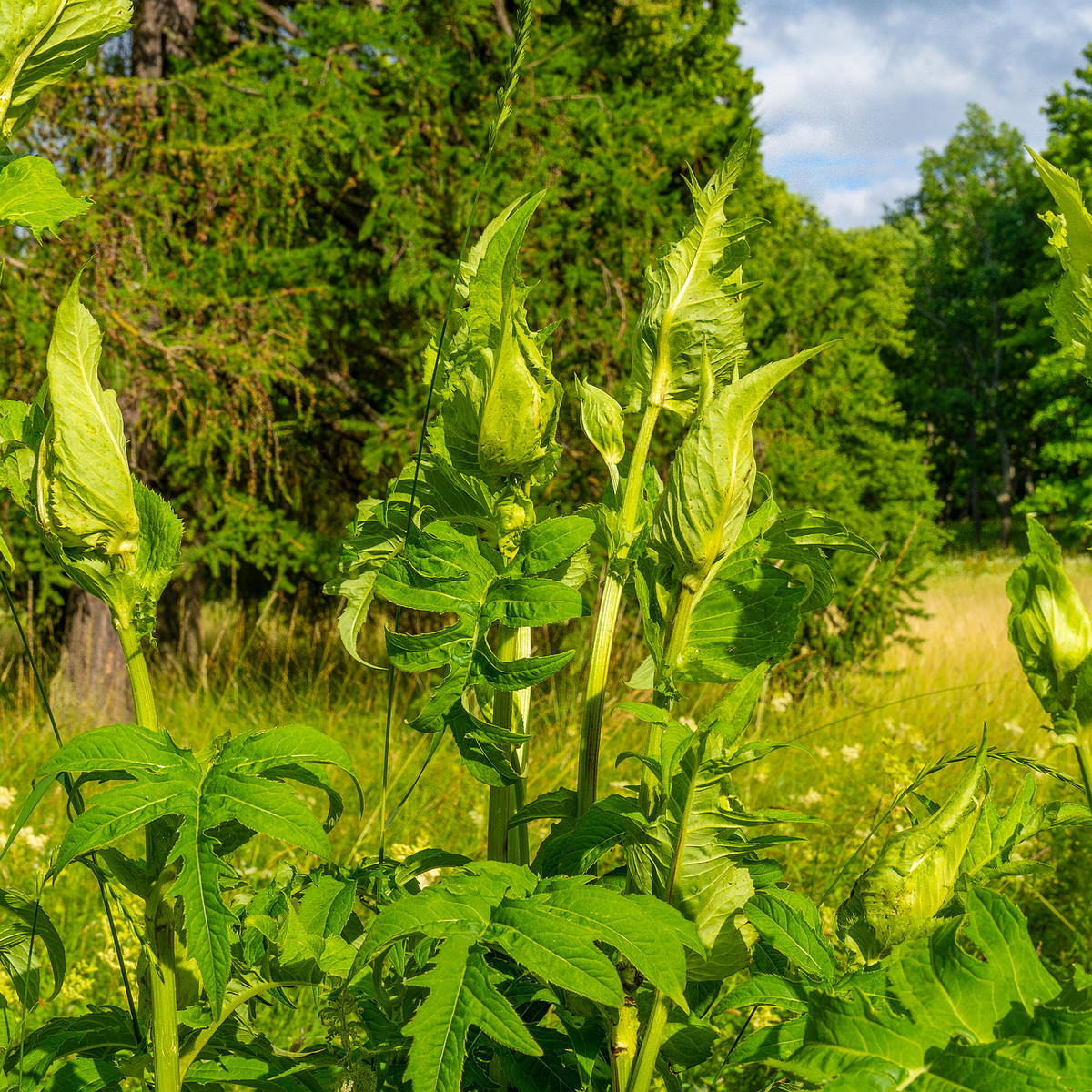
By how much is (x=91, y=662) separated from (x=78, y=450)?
18.9 ft

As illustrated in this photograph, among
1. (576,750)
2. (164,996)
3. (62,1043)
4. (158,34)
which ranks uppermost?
(158,34)

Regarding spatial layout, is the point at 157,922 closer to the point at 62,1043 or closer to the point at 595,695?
the point at 62,1043

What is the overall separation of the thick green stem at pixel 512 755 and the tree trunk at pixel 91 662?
5375 millimetres

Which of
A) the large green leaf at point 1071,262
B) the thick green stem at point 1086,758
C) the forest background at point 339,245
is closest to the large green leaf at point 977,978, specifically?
the thick green stem at point 1086,758

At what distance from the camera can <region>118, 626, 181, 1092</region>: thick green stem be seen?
0.74 metres

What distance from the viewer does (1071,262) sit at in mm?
684

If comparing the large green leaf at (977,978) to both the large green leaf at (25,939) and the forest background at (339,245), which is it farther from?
the forest background at (339,245)

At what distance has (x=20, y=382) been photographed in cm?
489

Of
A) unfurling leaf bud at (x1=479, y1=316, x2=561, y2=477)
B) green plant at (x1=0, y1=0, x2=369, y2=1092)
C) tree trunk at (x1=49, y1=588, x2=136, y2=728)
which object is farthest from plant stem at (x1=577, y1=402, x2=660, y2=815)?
tree trunk at (x1=49, y1=588, x2=136, y2=728)

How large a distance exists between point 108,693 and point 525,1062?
18.4 feet

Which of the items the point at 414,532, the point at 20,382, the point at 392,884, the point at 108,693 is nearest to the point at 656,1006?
the point at 392,884

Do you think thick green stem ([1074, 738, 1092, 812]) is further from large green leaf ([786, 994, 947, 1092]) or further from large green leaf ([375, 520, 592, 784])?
large green leaf ([375, 520, 592, 784])

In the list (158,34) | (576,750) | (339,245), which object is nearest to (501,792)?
(576,750)

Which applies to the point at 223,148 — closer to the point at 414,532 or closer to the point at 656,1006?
the point at 414,532
